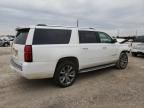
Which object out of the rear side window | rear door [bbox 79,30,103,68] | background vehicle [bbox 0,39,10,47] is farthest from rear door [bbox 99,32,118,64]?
background vehicle [bbox 0,39,10,47]

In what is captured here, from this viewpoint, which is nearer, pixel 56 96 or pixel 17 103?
pixel 17 103

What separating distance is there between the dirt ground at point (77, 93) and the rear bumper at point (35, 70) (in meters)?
0.54

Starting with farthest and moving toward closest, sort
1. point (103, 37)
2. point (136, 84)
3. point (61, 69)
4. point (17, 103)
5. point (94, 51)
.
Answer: point (103, 37), point (94, 51), point (136, 84), point (61, 69), point (17, 103)

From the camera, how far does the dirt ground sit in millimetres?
3670

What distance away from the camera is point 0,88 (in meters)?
4.66

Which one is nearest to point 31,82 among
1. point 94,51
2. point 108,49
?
point 94,51

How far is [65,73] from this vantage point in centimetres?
478

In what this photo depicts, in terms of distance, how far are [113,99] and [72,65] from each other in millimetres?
1632

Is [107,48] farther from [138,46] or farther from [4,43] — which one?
[4,43]

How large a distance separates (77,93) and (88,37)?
2.14 metres

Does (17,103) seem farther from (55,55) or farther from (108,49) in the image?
(108,49)

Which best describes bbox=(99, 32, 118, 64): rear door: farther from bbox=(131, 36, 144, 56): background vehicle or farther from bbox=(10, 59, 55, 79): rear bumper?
bbox=(131, 36, 144, 56): background vehicle

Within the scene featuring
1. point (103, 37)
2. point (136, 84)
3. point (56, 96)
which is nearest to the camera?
point (56, 96)

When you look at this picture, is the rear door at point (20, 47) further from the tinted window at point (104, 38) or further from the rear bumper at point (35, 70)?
the tinted window at point (104, 38)
